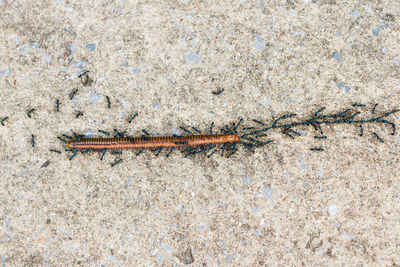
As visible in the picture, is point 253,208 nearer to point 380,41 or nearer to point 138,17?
point 380,41

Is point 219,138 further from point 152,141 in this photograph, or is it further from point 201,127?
point 152,141

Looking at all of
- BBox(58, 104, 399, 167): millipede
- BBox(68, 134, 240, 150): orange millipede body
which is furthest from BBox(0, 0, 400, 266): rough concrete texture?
BBox(68, 134, 240, 150): orange millipede body

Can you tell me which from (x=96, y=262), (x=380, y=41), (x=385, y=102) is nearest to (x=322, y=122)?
(x=385, y=102)

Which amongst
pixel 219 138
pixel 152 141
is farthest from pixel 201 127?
pixel 152 141

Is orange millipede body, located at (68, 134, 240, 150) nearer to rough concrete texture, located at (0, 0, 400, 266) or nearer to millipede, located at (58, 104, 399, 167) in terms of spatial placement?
millipede, located at (58, 104, 399, 167)

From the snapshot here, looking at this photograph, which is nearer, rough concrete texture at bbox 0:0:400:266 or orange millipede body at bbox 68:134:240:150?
orange millipede body at bbox 68:134:240:150

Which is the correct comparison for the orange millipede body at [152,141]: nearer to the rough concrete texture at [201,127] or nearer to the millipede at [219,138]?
the millipede at [219,138]
